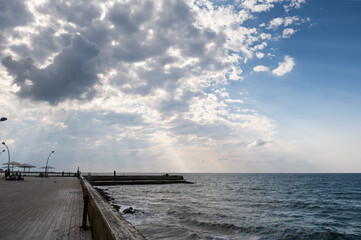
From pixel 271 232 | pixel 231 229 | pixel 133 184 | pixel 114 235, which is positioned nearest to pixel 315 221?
pixel 271 232

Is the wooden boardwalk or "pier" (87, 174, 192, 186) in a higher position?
the wooden boardwalk

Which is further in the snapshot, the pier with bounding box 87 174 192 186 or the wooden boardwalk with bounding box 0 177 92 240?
the pier with bounding box 87 174 192 186

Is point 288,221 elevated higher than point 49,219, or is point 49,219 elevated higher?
point 49,219

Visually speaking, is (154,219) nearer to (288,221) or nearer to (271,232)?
(271,232)

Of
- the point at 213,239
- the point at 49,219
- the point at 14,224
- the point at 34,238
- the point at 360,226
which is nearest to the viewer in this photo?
the point at 34,238

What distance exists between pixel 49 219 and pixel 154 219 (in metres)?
10.2

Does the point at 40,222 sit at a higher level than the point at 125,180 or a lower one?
higher

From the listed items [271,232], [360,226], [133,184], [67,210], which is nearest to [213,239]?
[271,232]

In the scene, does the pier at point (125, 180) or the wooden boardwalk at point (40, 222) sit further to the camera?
the pier at point (125, 180)

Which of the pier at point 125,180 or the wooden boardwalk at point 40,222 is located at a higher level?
the wooden boardwalk at point 40,222

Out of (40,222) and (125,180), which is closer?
(40,222)

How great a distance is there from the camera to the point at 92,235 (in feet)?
25.6

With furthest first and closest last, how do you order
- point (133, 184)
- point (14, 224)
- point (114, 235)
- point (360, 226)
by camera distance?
1. point (133, 184)
2. point (360, 226)
3. point (14, 224)
4. point (114, 235)

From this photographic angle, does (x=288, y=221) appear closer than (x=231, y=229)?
No
